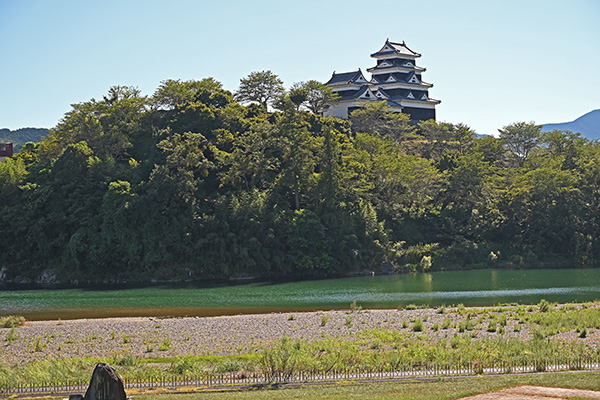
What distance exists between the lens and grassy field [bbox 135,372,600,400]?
14.9m

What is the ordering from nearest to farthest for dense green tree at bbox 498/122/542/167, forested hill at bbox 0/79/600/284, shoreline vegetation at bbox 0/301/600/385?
shoreline vegetation at bbox 0/301/600/385
forested hill at bbox 0/79/600/284
dense green tree at bbox 498/122/542/167

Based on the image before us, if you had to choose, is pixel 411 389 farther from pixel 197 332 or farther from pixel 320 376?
pixel 197 332

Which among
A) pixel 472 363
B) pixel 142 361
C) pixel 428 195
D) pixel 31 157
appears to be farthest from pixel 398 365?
pixel 31 157

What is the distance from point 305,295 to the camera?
4281 cm

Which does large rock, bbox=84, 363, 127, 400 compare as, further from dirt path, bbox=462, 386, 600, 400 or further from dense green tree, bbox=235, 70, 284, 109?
dense green tree, bbox=235, 70, 284, 109

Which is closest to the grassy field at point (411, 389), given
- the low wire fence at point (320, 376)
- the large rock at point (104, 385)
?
the low wire fence at point (320, 376)

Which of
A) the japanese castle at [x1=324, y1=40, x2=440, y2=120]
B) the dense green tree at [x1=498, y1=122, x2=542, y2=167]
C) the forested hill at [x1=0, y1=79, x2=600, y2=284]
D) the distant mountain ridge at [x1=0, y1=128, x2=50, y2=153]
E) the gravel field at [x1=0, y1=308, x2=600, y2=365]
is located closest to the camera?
the gravel field at [x1=0, y1=308, x2=600, y2=365]

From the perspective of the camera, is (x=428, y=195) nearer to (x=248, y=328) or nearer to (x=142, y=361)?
(x=248, y=328)

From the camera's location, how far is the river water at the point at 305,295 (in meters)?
37.3

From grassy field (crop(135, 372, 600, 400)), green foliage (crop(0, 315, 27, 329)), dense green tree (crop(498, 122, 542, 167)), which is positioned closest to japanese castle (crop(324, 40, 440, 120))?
dense green tree (crop(498, 122, 542, 167))

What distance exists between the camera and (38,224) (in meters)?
54.0

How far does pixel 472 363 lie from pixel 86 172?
46014mm

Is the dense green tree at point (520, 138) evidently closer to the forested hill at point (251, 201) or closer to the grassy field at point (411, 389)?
the forested hill at point (251, 201)

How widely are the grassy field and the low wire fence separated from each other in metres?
0.64
